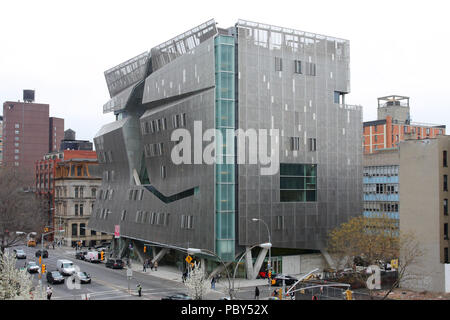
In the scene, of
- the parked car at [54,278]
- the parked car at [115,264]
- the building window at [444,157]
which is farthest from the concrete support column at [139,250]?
the building window at [444,157]

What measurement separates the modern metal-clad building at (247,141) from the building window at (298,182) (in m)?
0.14

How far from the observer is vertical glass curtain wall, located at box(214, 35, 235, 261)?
206 feet

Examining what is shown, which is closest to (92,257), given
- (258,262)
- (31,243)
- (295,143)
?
(258,262)

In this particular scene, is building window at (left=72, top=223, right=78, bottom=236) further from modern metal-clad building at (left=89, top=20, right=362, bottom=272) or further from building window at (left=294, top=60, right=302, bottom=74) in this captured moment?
building window at (left=294, top=60, right=302, bottom=74)

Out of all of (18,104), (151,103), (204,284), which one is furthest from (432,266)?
(18,104)

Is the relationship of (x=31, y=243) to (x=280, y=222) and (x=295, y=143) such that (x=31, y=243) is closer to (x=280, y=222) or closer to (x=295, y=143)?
(x=280, y=222)

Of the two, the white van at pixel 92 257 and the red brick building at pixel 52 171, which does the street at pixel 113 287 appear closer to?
the white van at pixel 92 257

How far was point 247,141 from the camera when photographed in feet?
212

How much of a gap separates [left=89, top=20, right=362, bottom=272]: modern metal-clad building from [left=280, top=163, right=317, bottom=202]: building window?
0.14 metres

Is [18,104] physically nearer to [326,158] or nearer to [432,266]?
[326,158]

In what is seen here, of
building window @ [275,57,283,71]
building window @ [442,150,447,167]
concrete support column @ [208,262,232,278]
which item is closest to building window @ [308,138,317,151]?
building window @ [275,57,283,71]

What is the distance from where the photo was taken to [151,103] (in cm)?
8044

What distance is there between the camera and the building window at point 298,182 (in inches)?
2650

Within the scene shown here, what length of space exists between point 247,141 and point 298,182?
32.3ft
